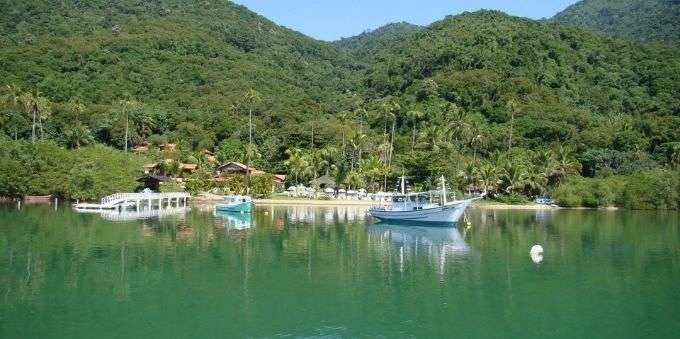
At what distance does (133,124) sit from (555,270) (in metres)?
79.5

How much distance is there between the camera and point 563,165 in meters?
84.1

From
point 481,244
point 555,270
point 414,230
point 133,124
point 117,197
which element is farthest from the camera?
point 133,124

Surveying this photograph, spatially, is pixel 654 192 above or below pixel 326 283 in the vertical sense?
above

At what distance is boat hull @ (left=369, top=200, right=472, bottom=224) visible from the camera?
49531mm

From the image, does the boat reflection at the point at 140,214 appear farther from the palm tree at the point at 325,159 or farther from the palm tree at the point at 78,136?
the palm tree at the point at 78,136

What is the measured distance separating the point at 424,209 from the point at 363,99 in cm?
8243

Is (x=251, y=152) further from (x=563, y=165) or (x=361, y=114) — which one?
(x=563, y=165)

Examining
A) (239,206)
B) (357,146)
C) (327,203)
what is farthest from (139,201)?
(357,146)

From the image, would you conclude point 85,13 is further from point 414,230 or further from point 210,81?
point 414,230

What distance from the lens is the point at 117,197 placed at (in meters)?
60.9

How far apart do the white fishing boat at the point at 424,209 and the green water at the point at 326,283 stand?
5178 millimetres

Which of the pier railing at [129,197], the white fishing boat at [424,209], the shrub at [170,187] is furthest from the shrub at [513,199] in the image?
the pier railing at [129,197]

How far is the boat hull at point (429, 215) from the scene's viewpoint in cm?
4953

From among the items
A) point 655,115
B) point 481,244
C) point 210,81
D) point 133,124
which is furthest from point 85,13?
point 481,244
